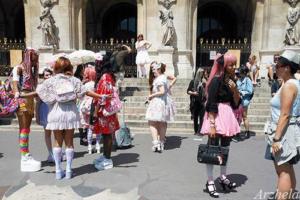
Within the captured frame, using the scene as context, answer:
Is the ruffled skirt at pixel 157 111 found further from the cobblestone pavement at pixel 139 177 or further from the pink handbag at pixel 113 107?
the pink handbag at pixel 113 107

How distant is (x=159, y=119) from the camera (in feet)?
22.2

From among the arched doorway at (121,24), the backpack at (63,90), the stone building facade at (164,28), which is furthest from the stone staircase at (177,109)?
the arched doorway at (121,24)

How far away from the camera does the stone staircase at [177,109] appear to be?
30.3ft

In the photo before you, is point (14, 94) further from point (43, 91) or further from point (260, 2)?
point (260, 2)

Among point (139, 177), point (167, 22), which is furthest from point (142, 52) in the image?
point (139, 177)

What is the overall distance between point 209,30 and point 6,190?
1929 centimetres

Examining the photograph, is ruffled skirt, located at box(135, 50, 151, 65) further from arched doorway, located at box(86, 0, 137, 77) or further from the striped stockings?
the striped stockings

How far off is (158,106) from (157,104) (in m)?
0.05

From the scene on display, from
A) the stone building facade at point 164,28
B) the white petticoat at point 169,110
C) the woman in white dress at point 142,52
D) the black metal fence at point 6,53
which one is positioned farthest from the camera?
the black metal fence at point 6,53

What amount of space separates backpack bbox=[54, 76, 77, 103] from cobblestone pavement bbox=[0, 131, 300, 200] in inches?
50.7

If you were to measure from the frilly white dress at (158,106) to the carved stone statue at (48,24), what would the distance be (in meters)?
9.37

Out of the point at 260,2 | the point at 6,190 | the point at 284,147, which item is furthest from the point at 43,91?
the point at 260,2

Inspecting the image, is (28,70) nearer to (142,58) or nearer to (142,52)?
(142,58)

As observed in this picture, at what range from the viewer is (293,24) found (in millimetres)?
14539
